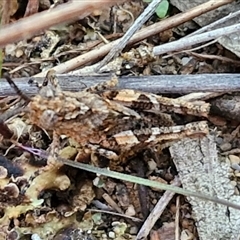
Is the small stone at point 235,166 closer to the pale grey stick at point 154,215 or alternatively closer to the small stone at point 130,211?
the pale grey stick at point 154,215

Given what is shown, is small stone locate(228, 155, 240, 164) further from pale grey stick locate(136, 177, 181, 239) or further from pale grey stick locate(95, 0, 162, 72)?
pale grey stick locate(95, 0, 162, 72)

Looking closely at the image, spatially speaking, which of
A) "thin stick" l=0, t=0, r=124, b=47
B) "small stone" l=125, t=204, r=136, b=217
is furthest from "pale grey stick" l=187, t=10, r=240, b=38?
"thin stick" l=0, t=0, r=124, b=47

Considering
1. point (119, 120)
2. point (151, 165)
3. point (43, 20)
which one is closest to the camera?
point (43, 20)

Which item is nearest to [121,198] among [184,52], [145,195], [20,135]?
[145,195]

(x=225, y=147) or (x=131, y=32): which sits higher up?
(x=131, y=32)

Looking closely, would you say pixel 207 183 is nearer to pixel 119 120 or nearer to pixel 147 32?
pixel 119 120

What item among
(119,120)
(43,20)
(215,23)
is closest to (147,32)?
(215,23)

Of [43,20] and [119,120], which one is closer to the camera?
[43,20]
